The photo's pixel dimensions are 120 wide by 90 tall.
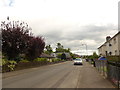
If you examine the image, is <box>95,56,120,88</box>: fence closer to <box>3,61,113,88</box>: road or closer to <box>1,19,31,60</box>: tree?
<box>3,61,113,88</box>: road

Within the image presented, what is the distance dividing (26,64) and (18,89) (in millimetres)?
21339

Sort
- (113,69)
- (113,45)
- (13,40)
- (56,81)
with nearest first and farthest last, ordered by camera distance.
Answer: (113,69), (56,81), (13,40), (113,45)

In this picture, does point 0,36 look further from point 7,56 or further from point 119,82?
point 119,82

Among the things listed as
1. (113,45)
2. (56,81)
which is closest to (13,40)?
(56,81)

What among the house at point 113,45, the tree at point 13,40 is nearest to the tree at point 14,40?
the tree at point 13,40

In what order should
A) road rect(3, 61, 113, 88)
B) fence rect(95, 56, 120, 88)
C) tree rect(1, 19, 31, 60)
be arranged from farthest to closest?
tree rect(1, 19, 31, 60) → road rect(3, 61, 113, 88) → fence rect(95, 56, 120, 88)

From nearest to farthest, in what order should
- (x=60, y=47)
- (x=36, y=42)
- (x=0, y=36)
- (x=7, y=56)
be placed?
(x=0, y=36) → (x=7, y=56) → (x=36, y=42) → (x=60, y=47)

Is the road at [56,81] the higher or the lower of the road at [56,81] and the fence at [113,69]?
the lower

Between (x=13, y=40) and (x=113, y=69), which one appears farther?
(x=13, y=40)

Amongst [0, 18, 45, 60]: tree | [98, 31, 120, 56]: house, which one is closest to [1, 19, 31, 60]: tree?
[0, 18, 45, 60]: tree

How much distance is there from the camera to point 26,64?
30438 millimetres

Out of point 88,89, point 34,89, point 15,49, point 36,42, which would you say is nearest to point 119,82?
point 88,89

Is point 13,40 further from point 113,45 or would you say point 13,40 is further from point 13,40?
point 113,45

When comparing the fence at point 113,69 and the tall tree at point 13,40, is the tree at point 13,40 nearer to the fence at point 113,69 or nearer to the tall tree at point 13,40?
the tall tree at point 13,40
